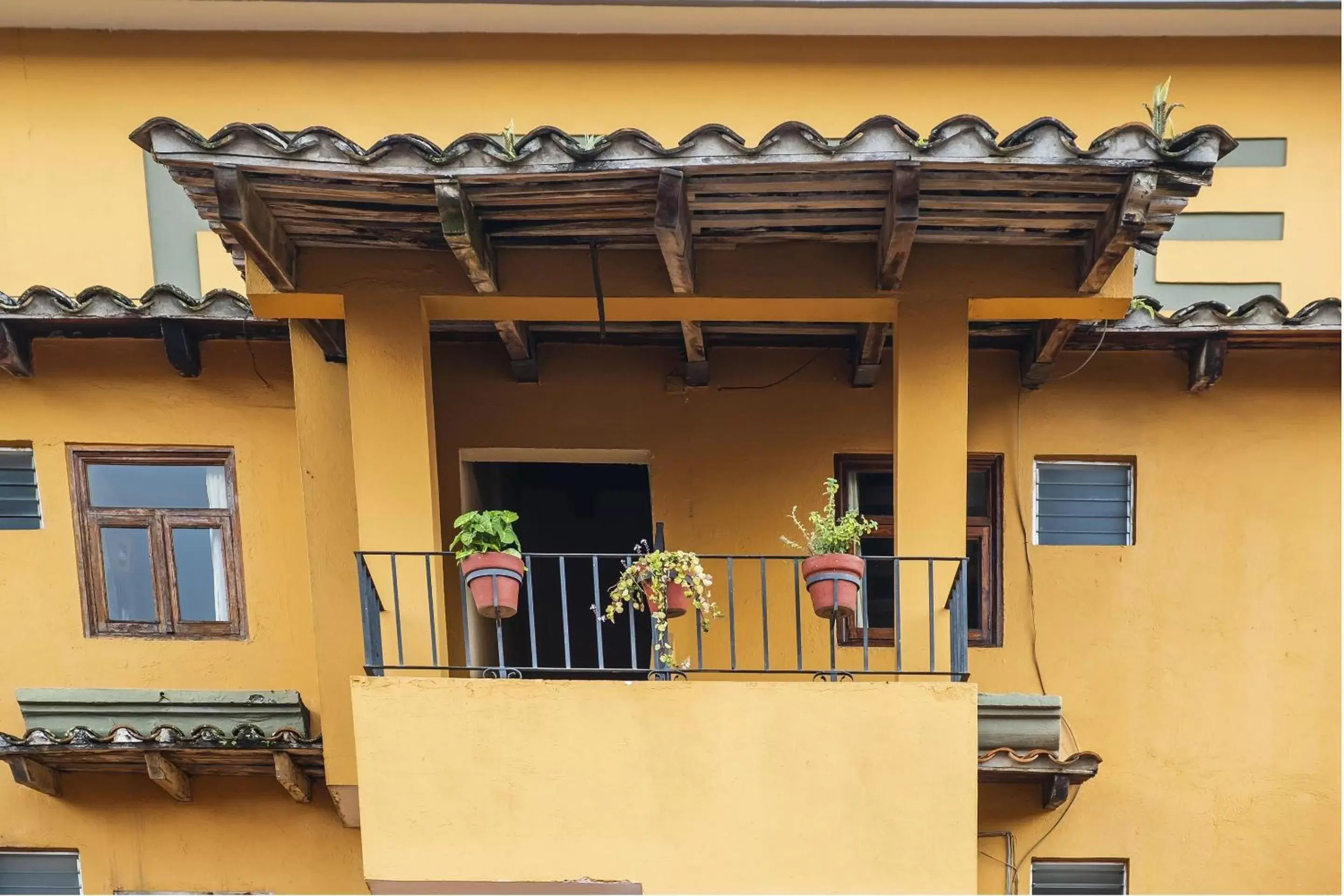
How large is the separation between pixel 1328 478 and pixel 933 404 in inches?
112

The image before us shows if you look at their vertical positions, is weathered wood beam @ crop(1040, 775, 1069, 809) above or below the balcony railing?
below

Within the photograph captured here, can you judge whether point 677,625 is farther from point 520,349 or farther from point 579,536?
point 579,536

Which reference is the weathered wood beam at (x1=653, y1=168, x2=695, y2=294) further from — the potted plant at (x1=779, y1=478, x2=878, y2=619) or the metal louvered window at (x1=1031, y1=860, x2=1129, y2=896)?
the metal louvered window at (x1=1031, y1=860, x2=1129, y2=896)

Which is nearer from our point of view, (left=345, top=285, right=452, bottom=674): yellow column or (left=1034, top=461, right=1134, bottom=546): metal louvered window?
(left=345, top=285, right=452, bottom=674): yellow column

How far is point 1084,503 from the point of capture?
20.6 ft

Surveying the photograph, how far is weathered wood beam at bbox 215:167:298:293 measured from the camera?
13.8 feet

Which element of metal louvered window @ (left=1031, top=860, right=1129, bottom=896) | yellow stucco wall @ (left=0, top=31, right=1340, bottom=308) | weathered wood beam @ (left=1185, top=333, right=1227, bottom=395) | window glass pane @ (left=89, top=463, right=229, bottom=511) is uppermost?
yellow stucco wall @ (left=0, top=31, right=1340, bottom=308)

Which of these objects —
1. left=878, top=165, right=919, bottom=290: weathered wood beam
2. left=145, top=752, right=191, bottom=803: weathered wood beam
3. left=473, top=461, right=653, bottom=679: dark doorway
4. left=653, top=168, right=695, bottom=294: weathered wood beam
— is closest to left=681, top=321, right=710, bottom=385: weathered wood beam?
left=653, top=168, right=695, bottom=294: weathered wood beam

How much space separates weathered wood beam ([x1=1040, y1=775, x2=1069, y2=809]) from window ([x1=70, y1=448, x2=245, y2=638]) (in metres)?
4.44

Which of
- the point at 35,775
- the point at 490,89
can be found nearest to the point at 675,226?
the point at 490,89

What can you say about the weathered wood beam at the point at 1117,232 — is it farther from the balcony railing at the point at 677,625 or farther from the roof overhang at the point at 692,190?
the balcony railing at the point at 677,625

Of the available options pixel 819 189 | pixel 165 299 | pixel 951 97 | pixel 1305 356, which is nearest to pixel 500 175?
pixel 819 189

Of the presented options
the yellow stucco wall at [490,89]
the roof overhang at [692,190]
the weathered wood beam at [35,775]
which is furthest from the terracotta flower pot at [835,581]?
the weathered wood beam at [35,775]

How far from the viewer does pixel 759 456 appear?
616cm
